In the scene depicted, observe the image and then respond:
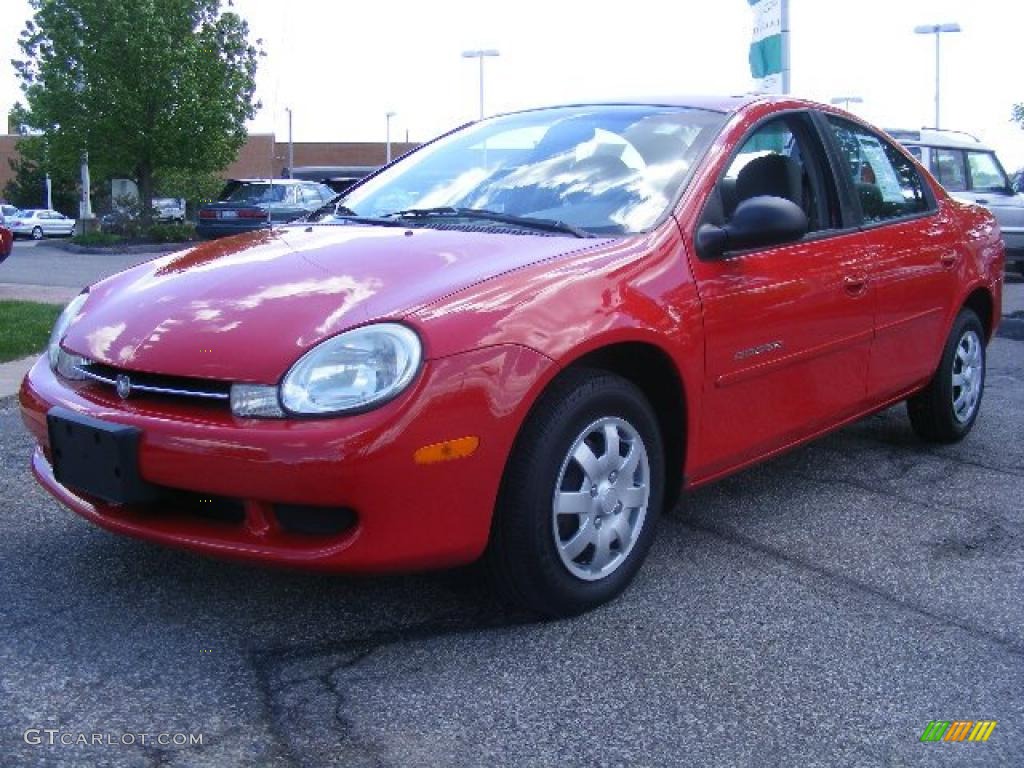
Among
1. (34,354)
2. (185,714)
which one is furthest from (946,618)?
(34,354)

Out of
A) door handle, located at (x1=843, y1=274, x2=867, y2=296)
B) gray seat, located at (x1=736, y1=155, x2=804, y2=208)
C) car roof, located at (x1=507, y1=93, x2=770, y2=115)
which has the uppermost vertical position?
car roof, located at (x1=507, y1=93, x2=770, y2=115)

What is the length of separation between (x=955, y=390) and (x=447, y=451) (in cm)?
333

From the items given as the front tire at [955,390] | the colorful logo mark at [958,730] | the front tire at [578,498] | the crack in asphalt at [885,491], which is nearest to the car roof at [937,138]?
the front tire at [955,390]

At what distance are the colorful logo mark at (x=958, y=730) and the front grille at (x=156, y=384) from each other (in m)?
1.83

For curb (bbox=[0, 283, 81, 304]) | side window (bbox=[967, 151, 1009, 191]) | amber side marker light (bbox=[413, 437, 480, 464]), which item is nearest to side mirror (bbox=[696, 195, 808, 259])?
amber side marker light (bbox=[413, 437, 480, 464])

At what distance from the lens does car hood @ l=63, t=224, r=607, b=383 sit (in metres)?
2.97

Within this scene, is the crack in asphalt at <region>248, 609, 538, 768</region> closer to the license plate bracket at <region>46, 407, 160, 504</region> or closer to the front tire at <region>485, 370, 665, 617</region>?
the front tire at <region>485, 370, 665, 617</region>

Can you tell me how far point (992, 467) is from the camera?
16.9 ft

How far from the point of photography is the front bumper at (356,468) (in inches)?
110

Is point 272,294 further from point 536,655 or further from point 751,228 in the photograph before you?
point 751,228

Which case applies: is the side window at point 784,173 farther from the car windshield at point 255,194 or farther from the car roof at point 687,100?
the car windshield at point 255,194

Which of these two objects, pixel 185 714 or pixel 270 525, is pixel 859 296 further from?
pixel 185 714

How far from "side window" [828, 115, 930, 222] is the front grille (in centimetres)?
273

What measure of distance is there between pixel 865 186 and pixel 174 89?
23.0 m
